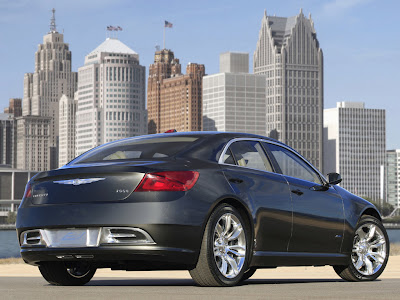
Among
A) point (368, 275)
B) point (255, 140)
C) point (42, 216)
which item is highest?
point (255, 140)

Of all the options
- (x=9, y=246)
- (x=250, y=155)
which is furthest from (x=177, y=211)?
(x=9, y=246)

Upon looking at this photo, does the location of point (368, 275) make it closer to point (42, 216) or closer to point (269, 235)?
point (269, 235)

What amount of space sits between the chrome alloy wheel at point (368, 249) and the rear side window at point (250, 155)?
5.83 feet

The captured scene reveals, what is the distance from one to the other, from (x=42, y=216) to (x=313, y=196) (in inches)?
122

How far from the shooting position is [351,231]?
1068 centimetres

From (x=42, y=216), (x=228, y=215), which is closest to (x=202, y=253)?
(x=228, y=215)

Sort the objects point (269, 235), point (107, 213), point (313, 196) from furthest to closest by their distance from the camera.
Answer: point (313, 196) < point (269, 235) < point (107, 213)

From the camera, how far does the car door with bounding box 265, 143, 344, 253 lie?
9828mm

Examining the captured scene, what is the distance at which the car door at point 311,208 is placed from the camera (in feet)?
32.2

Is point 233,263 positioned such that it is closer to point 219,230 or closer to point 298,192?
point 219,230

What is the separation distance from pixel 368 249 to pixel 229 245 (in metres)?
2.70

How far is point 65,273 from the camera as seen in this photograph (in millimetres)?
9719

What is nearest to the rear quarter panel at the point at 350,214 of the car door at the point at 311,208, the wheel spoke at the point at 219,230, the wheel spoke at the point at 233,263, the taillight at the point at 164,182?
the car door at the point at 311,208

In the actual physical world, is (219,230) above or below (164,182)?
below
